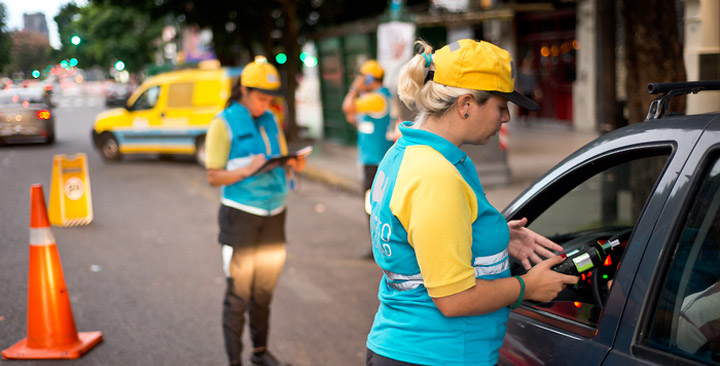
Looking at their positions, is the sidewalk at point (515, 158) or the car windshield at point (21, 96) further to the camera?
the car windshield at point (21, 96)

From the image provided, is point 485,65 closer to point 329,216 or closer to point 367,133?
point 367,133

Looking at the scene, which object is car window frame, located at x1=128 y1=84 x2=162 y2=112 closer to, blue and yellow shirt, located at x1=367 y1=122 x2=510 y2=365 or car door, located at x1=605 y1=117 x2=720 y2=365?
blue and yellow shirt, located at x1=367 y1=122 x2=510 y2=365

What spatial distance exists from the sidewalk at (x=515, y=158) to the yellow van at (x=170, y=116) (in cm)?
175

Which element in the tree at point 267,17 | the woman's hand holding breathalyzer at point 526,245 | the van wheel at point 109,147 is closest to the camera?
the woman's hand holding breathalyzer at point 526,245

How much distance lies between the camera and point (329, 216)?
10008 mm

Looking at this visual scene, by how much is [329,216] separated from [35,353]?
17.6ft

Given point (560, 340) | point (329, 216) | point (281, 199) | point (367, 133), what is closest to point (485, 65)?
point (560, 340)

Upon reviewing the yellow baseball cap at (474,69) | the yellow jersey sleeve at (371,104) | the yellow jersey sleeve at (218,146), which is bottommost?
the yellow jersey sleeve at (218,146)

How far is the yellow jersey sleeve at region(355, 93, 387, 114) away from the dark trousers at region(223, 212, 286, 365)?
2.80m

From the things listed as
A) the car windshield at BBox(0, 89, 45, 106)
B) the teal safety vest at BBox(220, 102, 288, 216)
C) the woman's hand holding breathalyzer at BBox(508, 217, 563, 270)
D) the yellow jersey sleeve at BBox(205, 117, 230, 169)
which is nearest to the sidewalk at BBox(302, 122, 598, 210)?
the teal safety vest at BBox(220, 102, 288, 216)

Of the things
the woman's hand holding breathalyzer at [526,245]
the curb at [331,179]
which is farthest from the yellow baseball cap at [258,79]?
the curb at [331,179]

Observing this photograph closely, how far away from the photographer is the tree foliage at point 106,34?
13.4 metres

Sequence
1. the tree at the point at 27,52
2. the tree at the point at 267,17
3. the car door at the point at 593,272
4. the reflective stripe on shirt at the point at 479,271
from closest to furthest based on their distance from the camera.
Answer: the car door at the point at 593,272, the reflective stripe on shirt at the point at 479,271, the tree at the point at 27,52, the tree at the point at 267,17

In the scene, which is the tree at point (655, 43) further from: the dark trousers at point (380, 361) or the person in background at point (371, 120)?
the dark trousers at point (380, 361)
